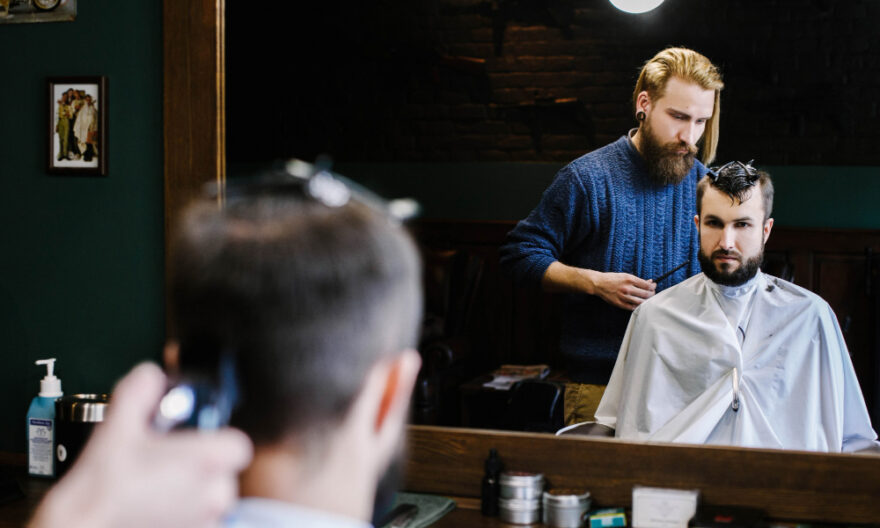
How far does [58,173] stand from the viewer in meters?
2.23

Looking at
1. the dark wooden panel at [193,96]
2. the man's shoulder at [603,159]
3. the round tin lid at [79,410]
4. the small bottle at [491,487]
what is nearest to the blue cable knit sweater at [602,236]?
the man's shoulder at [603,159]

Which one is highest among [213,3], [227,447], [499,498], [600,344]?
[213,3]

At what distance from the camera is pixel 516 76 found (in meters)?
2.19

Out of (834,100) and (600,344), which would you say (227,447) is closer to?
(600,344)

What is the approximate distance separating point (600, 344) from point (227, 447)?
146cm

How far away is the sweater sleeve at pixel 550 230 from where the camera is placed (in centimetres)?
196

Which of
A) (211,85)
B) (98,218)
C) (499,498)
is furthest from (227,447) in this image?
(98,218)

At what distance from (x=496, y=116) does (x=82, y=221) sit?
1.14 metres

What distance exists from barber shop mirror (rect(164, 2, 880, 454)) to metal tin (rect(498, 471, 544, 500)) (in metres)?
0.27

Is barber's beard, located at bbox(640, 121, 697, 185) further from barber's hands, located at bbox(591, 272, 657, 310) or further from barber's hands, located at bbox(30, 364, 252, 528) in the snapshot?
barber's hands, located at bbox(30, 364, 252, 528)

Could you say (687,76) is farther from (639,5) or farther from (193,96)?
(193,96)

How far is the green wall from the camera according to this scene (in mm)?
2158

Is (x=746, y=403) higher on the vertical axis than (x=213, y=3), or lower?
lower

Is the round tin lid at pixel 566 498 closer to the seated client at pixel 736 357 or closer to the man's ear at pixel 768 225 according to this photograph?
the seated client at pixel 736 357
